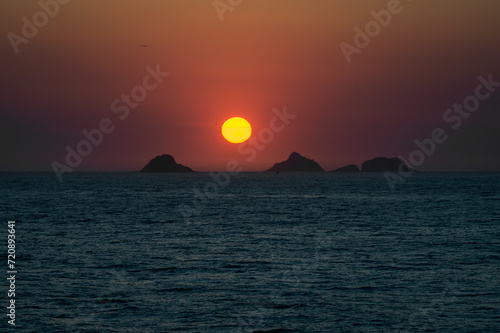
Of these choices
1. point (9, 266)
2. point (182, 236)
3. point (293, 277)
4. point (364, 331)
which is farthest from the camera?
point (182, 236)

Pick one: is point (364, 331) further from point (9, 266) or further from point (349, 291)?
point (9, 266)

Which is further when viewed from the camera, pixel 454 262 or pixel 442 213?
pixel 442 213

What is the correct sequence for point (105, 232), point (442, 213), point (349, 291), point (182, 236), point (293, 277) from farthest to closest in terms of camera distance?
point (442, 213) < point (105, 232) < point (182, 236) < point (293, 277) < point (349, 291)

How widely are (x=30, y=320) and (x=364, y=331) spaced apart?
1565 cm

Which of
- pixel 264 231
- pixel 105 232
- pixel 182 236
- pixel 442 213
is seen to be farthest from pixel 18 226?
pixel 442 213

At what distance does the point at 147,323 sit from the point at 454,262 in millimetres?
27155

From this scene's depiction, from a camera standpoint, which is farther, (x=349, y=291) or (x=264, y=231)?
(x=264, y=231)

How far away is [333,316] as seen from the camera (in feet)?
94.8

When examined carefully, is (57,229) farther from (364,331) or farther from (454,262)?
(364,331)

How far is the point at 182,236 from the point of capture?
202 ft

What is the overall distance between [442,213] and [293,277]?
62822mm

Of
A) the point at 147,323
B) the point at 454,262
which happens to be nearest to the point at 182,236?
the point at 454,262

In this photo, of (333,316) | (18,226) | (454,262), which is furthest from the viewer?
(18,226)

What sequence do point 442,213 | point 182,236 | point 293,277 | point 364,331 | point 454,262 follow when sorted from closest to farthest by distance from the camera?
point 364,331, point 293,277, point 454,262, point 182,236, point 442,213
